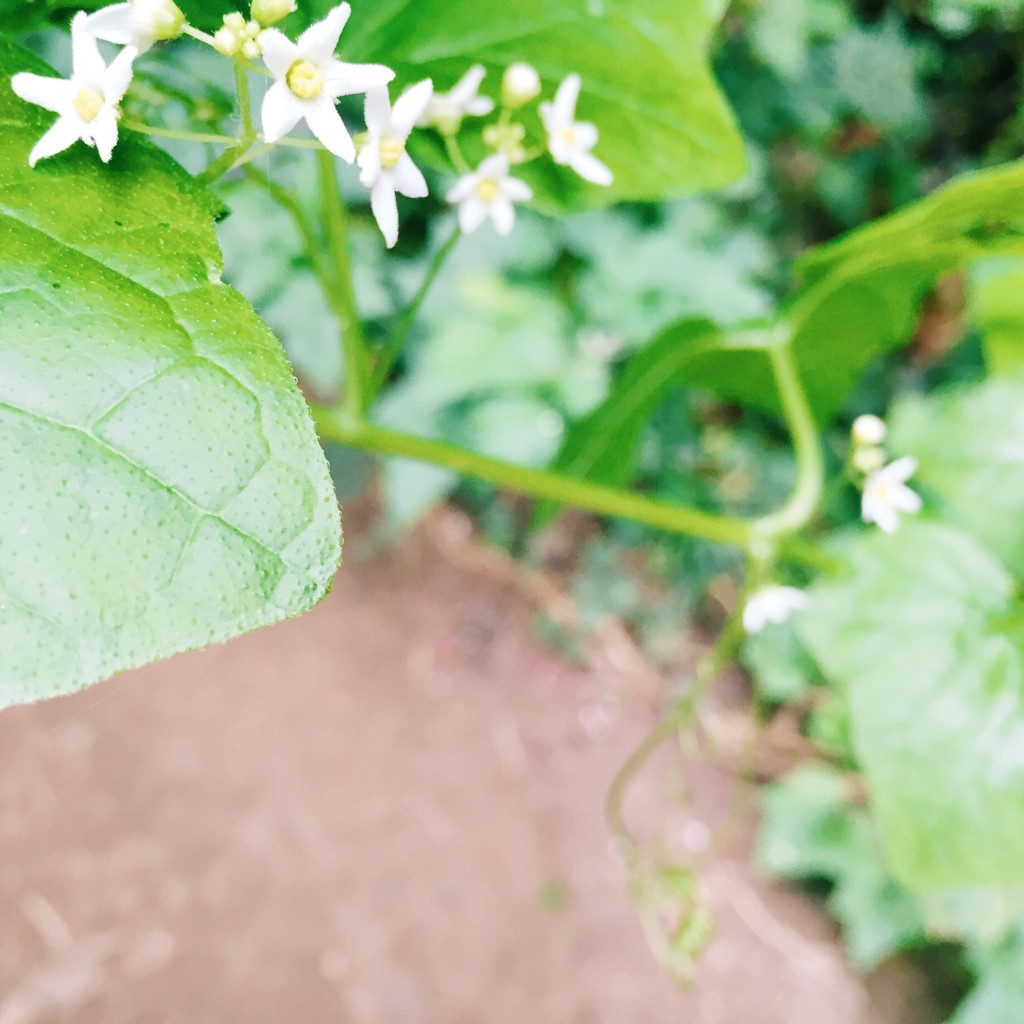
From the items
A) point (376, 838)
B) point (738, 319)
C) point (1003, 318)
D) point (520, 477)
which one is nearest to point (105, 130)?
point (520, 477)

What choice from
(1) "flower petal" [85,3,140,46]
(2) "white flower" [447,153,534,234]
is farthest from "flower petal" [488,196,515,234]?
(1) "flower petal" [85,3,140,46]

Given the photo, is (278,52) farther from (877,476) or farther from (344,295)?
(877,476)

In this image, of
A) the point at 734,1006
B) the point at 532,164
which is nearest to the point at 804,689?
the point at 734,1006

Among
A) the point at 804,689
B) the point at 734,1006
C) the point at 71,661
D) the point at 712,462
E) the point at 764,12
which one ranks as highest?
the point at 71,661

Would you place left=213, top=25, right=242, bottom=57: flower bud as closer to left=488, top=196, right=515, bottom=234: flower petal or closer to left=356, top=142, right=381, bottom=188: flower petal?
left=356, top=142, right=381, bottom=188: flower petal

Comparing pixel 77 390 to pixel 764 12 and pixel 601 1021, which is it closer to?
pixel 764 12
